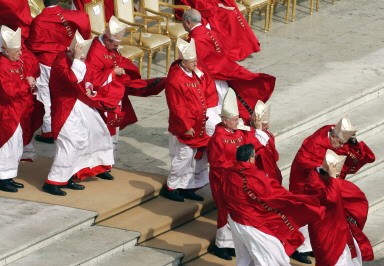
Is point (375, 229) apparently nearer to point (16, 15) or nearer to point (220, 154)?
point (220, 154)

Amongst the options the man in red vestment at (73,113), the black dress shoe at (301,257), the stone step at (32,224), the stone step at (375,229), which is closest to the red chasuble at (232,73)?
the man in red vestment at (73,113)

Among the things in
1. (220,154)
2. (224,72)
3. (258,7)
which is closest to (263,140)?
(220,154)

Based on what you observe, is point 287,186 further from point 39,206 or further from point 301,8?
point 301,8

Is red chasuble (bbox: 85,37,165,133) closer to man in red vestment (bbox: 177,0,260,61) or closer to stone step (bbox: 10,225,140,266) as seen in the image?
stone step (bbox: 10,225,140,266)

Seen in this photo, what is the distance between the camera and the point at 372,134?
19.2 m

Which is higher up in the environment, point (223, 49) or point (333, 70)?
point (223, 49)

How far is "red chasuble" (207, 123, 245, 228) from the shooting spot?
1579cm

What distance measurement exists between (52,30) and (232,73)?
6.48 feet

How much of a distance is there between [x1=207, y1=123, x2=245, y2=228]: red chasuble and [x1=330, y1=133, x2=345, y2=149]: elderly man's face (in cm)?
86

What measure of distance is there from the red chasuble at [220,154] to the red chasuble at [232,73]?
1152mm

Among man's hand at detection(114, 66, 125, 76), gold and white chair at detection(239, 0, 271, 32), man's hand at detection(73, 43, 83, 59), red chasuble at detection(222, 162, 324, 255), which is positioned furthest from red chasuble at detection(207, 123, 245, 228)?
gold and white chair at detection(239, 0, 271, 32)

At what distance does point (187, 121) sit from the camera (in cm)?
1641

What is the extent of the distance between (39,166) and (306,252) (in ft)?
9.77

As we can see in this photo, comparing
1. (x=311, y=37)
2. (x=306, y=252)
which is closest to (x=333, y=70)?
(x=311, y=37)
